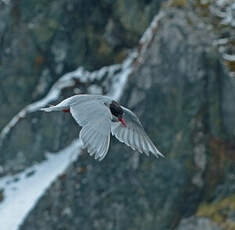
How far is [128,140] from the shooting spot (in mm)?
6676

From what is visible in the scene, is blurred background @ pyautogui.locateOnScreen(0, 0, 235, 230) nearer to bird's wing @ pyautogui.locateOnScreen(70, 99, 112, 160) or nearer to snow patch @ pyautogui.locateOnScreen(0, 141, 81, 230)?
snow patch @ pyautogui.locateOnScreen(0, 141, 81, 230)

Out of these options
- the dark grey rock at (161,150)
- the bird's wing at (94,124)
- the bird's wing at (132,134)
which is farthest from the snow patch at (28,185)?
the bird's wing at (94,124)

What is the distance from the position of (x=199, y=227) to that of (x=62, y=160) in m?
2.65

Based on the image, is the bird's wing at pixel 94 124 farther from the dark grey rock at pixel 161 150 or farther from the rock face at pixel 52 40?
the rock face at pixel 52 40

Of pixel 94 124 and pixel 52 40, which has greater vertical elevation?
pixel 94 124

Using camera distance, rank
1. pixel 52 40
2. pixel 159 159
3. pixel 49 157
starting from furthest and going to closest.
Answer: pixel 52 40 < pixel 49 157 < pixel 159 159

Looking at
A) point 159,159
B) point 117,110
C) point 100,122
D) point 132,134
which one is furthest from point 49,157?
point 100,122

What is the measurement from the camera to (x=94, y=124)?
567cm

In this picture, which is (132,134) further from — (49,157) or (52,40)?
(52,40)

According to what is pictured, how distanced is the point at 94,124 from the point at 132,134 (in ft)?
3.73

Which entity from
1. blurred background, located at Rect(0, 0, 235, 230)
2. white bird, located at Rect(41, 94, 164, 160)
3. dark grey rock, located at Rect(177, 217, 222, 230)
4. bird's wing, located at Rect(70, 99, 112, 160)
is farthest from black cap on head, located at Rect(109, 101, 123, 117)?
dark grey rock, located at Rect(177, 217, 222, 230)

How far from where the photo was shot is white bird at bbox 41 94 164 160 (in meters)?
5.49

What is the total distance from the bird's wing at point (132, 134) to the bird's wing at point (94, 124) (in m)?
0.69

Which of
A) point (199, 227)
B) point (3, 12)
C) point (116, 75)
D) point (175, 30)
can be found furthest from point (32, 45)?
point (199, 227)
